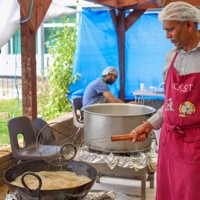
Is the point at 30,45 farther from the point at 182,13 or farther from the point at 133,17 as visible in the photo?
the point at 133,17

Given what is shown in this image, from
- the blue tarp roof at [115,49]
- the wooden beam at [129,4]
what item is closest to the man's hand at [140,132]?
the wooden beam at [129,4]

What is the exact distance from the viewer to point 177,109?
6.08 feet

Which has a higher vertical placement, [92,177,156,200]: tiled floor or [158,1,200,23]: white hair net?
[158,1,200,23]: white hair net

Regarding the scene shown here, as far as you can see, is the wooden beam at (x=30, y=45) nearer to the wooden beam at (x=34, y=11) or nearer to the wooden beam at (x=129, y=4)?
the wooden beam at (x=34, y=11)

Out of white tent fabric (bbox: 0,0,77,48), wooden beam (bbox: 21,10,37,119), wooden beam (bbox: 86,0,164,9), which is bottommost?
wooden beam (bbox: 21,10,37,119)

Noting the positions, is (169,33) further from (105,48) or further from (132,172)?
(105,48)

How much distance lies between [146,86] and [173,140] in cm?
453

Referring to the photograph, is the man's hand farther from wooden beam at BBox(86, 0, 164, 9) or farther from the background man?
wooden beam at BBox(86, 0, 164, 9)

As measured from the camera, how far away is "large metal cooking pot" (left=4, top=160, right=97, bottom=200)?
171 cm

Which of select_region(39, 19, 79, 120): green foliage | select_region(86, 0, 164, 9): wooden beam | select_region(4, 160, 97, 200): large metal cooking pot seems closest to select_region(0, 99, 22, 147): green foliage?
select_region(39, 19, 79, 120): green foliage

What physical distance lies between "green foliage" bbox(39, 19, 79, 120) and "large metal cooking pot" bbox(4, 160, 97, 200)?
4264mm

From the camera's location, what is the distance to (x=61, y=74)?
655 cm

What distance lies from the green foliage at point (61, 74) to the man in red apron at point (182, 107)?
4.56 meters

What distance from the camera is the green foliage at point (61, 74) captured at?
655 cm
